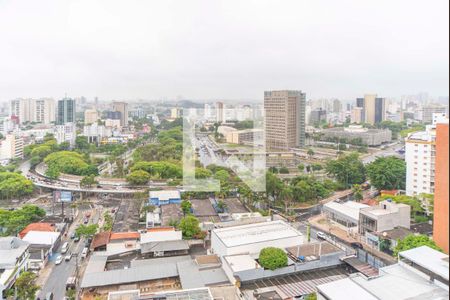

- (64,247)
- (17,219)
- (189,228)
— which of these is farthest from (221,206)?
(17,219)

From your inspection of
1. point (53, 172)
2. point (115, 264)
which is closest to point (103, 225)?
point (115, 264)

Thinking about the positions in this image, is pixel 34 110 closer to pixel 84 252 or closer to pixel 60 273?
pixel 84 252

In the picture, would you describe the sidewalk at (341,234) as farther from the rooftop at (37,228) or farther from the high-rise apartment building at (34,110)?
the high-rise apartment building at (34,110)

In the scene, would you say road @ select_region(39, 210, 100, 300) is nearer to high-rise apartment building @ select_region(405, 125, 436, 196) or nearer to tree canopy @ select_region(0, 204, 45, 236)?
tree canopy @ select_region(0, 204, 45, 236)

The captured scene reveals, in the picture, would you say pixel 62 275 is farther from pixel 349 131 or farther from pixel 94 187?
pixel 349 131

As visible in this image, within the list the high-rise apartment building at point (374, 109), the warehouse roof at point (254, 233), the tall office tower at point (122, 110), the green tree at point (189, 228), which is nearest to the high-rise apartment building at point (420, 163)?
the warehouse roof at point (254, 233)
